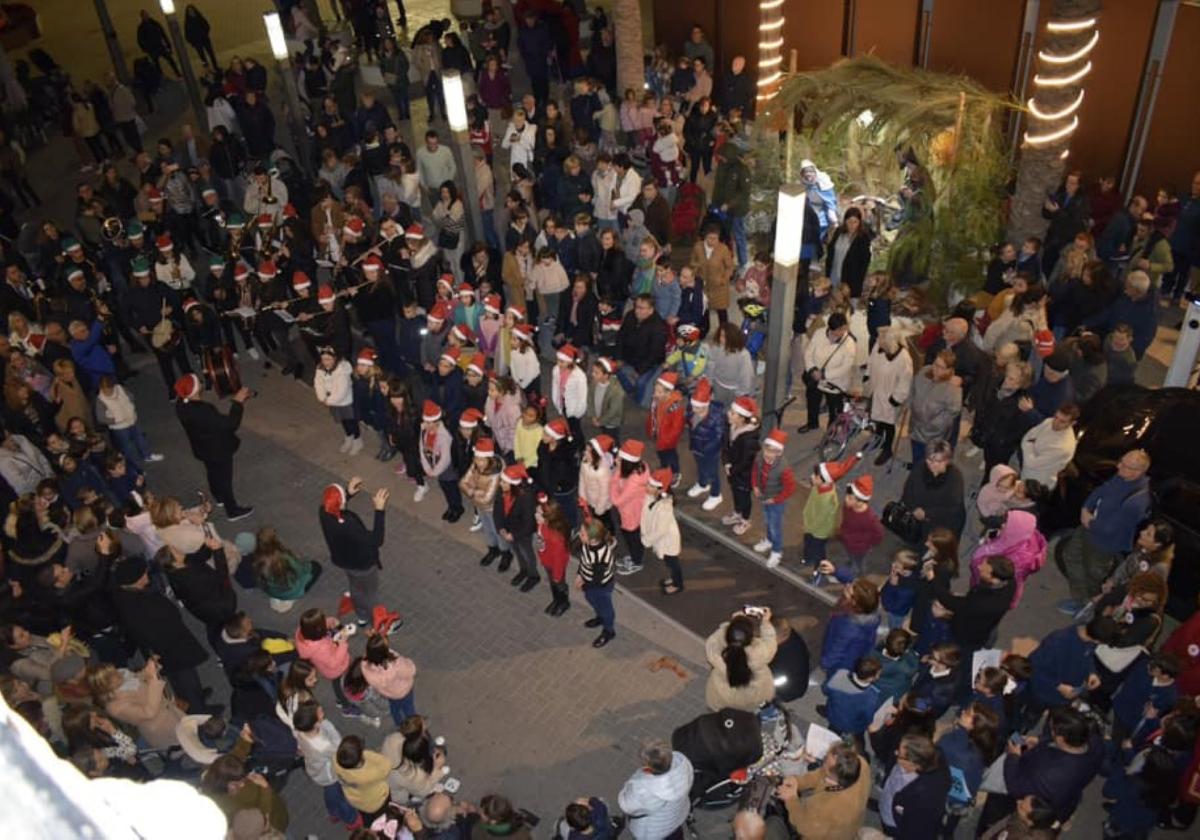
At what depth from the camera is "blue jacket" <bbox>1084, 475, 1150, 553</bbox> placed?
8.13 m

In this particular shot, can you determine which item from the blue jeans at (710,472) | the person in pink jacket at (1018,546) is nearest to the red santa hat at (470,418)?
the blue jeans at (710,472)

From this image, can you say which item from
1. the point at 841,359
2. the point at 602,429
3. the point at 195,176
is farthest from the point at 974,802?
the point at 195,176

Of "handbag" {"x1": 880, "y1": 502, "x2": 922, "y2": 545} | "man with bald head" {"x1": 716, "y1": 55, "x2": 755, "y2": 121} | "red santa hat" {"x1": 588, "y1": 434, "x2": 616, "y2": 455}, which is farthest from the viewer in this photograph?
"man with bald head" {"x1": 716, "y1": 55, "x2": 755, "y2": 121}

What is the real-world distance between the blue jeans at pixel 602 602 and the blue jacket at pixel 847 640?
78.7 inches

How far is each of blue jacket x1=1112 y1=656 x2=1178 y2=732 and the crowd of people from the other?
30 millimetres

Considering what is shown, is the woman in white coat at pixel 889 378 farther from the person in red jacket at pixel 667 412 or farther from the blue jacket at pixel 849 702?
the blue jacket at pixel 849 702

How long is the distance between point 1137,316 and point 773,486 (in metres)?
4.59

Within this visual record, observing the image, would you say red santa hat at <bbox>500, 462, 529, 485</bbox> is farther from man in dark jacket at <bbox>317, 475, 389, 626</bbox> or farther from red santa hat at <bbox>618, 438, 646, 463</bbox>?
man in dark jacket at <bbox>317, 475, 389, 626</bbox>

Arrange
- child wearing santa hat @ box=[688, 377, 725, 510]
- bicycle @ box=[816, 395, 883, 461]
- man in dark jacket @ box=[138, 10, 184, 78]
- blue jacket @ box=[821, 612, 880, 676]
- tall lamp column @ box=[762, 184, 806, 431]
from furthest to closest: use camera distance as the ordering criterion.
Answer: man in dark jacket @ box=[138, 10, 184, 78], bicycle @ box=[816, 395, 883, 461], child wearing santa hat @ box=[688, 377, 725, 510], tall lamp column @ box=[762, 184, 806, 431], blue jacket @ box=[821, 612, 880, 676]

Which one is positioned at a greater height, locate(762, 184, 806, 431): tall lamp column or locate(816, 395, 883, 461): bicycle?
locate(762, 184, 806, 431): tall lamp column

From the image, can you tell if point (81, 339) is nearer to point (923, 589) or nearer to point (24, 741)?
point (923, 589)

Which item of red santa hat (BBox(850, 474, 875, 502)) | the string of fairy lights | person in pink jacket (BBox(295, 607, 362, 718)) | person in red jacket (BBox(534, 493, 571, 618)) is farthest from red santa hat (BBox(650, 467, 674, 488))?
the string of fairy lights

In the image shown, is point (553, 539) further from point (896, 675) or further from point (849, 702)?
point (896, 675)

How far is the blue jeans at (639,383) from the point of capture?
36.7ft
